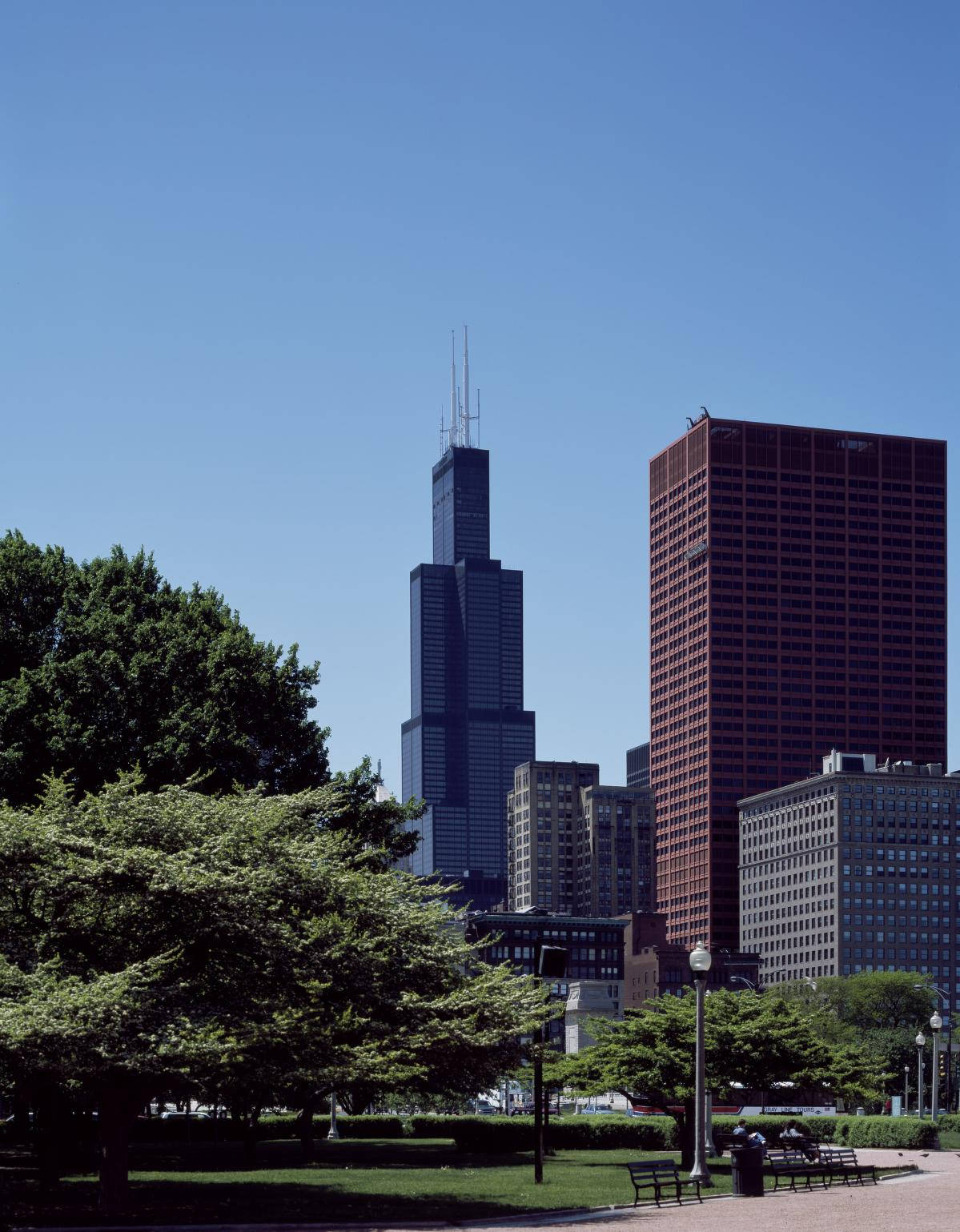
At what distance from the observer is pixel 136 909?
34.7 metres

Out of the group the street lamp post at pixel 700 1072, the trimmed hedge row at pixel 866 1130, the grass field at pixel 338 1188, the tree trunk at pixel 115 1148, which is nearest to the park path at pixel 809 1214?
the street lamp post at pixel 700 1072

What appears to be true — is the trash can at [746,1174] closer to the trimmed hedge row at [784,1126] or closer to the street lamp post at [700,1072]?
the street lamp post at [700,1072]

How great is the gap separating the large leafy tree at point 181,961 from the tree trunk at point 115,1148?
0.13 ft

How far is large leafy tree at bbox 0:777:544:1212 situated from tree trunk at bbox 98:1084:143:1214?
0.04m

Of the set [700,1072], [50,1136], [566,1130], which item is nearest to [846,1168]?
[700,1072]

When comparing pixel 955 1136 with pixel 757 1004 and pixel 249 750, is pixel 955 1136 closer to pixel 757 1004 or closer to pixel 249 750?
pixel 757 1004

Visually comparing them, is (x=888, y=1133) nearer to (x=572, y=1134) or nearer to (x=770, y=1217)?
(x=572, y=1134)

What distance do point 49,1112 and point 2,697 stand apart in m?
13.5

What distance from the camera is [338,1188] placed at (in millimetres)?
42531

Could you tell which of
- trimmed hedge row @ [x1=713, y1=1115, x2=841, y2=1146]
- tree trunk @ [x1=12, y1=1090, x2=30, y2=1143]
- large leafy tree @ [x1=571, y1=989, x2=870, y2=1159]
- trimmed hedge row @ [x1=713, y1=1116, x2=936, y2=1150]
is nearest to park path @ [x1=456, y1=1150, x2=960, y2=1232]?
large leafy tree @ [x1=571, y1=989, x2=870, y2=1159]

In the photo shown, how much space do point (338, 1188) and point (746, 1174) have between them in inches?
399

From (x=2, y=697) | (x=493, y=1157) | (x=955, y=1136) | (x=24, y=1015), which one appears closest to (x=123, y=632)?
(x=2, y=697)

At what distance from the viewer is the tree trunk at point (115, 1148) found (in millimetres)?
34844

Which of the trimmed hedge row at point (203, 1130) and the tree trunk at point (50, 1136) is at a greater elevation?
the tree trunk at point (50, 1136)
